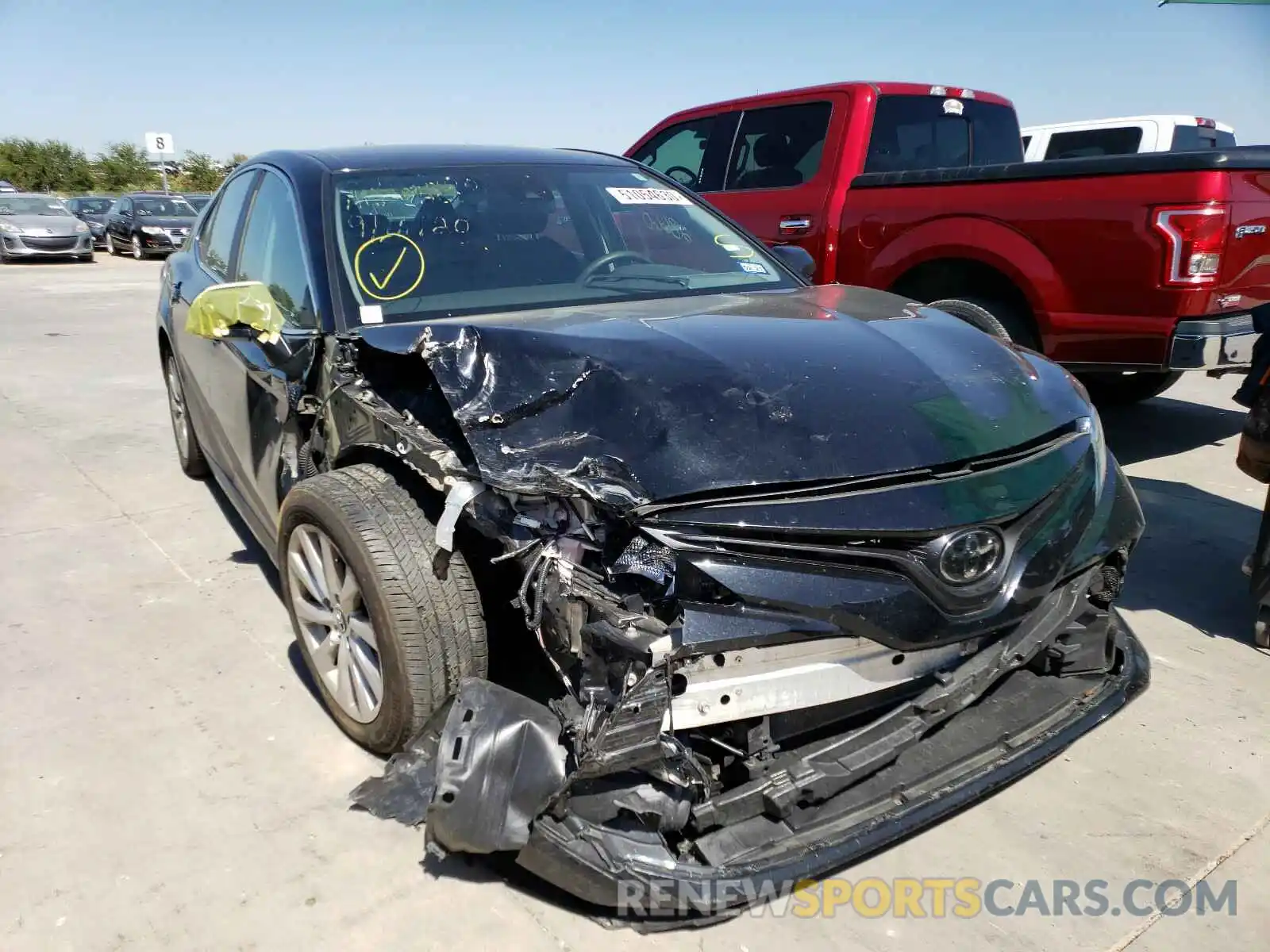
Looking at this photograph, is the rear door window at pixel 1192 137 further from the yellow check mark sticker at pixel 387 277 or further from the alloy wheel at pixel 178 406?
the alloy wheel at pixel 178 406

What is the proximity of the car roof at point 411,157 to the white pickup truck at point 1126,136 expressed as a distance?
651cm

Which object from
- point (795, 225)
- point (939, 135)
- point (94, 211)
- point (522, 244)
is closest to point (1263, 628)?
point (522, 244)

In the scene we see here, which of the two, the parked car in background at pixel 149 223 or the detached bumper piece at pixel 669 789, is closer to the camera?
the detached bumper piece at pixel 669 789

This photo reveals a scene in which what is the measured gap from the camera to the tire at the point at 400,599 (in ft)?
7.59

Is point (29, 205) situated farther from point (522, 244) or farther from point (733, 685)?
point (733, 685)

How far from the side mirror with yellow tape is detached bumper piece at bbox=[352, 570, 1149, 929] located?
1.33 meters

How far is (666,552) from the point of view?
196 centimetres

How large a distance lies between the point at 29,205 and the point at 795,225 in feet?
69.3

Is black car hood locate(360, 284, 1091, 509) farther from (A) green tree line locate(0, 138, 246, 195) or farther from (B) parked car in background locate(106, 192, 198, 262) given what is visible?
(A) green tree line locate(0, 138, 246, 195)

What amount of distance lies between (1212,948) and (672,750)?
1303mm

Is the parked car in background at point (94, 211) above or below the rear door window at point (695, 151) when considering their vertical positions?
below

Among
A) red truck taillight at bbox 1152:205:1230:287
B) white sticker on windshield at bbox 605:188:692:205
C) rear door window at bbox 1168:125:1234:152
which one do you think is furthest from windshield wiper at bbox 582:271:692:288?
rear door window at bbox 1168:125:1234:152

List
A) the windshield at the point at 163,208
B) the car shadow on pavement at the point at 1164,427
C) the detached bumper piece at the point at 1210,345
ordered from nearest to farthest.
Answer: the detached bumper piece at the point at 1210,345 → the car shadow on pavement at the point at 1164,427 → the windshield at the point at 163,208

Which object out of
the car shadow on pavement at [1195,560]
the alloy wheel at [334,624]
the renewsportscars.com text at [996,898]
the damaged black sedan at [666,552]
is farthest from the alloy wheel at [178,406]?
the car shadow on pavement at [1195,560]
